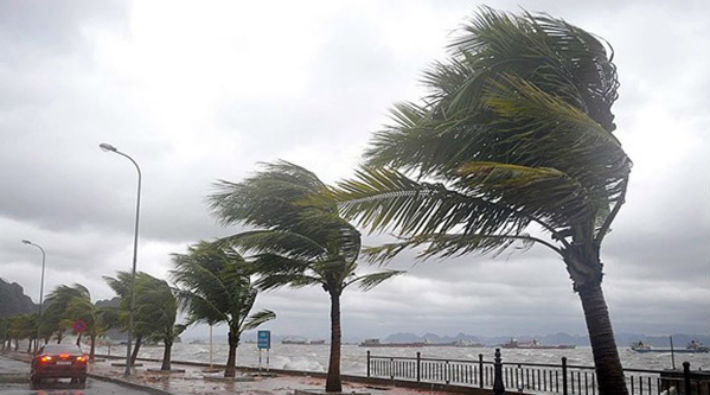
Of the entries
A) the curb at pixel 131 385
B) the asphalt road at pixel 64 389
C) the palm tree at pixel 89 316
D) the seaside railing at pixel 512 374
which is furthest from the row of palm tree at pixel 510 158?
the palm tree at pixel 89 316

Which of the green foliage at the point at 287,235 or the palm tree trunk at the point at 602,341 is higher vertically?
the green foliage at the point at 287,235

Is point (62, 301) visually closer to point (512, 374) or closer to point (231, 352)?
point (231, 352)

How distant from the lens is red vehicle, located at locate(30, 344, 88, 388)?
81.7ft

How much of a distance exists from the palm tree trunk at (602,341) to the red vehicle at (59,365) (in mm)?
21186

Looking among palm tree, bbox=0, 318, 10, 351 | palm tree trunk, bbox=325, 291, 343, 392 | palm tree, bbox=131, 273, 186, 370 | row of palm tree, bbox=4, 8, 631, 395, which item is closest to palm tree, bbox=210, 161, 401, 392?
palm tree trunk, bbox=325, 291, 343, 392

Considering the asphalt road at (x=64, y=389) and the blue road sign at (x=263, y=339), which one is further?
the blue road sign at (x=263, y=339)

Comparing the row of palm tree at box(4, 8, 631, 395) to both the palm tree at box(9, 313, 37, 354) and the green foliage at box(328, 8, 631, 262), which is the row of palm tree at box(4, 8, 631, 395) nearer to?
the green foliage at box(328, 8, 631, 262)

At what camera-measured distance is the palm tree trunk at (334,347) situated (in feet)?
55.1

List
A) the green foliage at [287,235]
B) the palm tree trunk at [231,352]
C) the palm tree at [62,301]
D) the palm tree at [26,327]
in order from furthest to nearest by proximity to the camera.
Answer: the palm tree at [26,327] < the palm tree at [62,301] < the palm tree trunk at [231,352] < the green foliage at [287,235]

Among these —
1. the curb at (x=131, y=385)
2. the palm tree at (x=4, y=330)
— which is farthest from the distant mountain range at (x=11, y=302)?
the curb at (x=131, y=385)

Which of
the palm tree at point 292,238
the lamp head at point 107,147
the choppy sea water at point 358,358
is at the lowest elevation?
the choppy sea water at point 358,358

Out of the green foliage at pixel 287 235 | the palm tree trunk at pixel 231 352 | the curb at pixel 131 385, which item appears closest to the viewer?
the green foliage at pixel 287 235

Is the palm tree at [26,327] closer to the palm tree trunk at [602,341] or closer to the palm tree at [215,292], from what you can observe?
the palm tree at [215,292]

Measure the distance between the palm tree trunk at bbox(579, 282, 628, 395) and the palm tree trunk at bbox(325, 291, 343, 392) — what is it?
904cm
